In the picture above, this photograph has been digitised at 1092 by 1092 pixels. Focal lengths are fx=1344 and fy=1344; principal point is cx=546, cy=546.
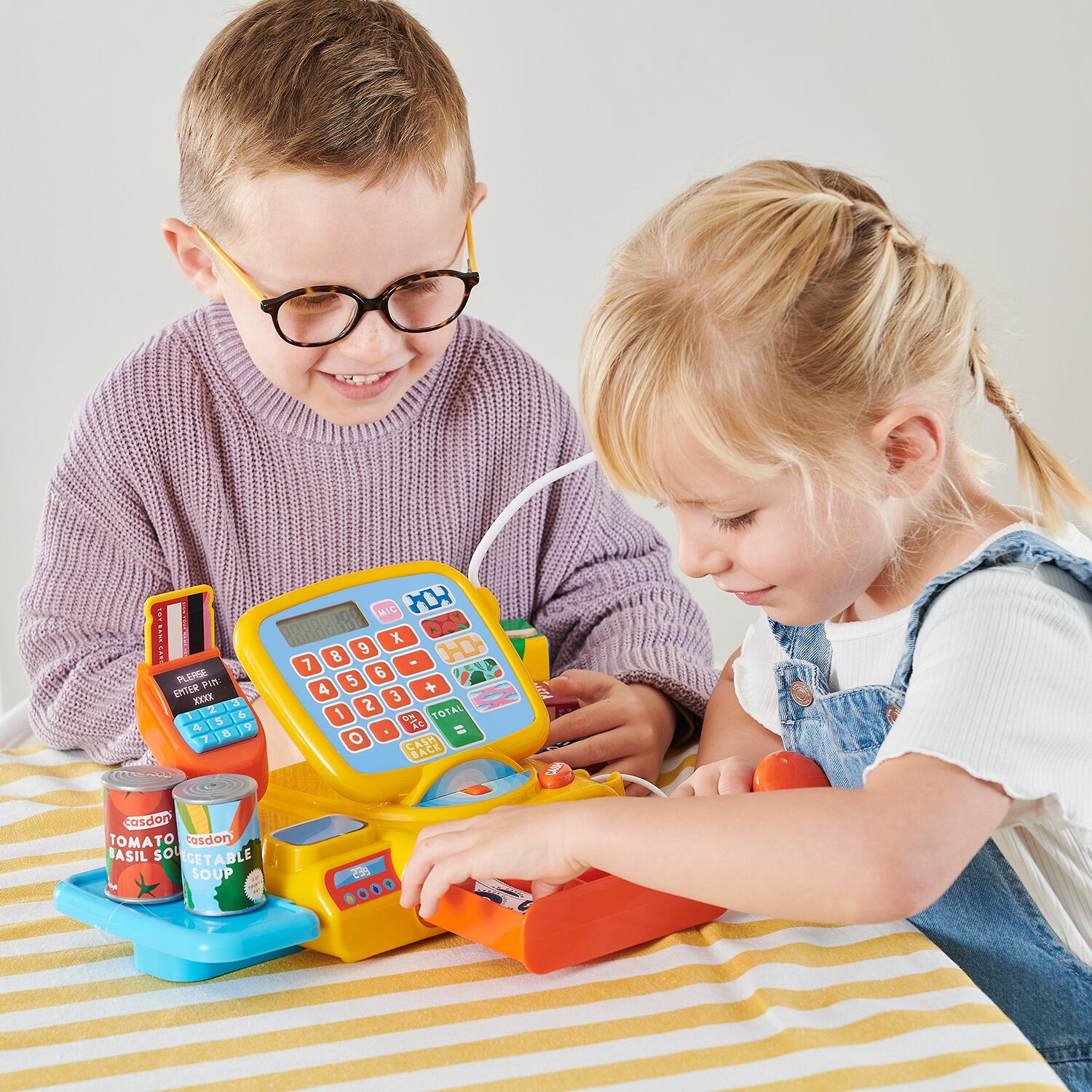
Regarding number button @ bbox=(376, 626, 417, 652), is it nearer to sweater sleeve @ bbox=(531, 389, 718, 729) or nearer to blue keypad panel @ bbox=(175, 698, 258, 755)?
blue keypad panel @ bbox=(175, 698, 258, 755)

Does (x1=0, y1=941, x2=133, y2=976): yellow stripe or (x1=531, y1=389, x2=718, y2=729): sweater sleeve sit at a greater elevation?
(x1=531, y1=389, x2=718, y2=729): sweater sleeve

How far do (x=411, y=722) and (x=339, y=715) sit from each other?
0.15ft

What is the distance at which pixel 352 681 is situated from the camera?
85 centimetres

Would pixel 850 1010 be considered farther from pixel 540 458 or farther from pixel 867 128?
pixel 867 128

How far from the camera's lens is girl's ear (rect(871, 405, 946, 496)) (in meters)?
0.79

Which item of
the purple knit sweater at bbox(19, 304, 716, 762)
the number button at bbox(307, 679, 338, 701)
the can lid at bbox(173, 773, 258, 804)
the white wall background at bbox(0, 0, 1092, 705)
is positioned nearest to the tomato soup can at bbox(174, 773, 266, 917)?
the can lid at bbox(173, 773, 258, 804)

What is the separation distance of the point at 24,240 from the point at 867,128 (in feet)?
4.26

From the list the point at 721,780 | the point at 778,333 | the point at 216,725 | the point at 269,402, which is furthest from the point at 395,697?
the point at 269,402

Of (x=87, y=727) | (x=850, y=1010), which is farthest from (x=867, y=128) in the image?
(x=850, y=1010)

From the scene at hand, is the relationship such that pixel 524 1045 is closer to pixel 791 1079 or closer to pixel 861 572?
pixel 791 1079

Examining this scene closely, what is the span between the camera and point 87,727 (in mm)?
1054

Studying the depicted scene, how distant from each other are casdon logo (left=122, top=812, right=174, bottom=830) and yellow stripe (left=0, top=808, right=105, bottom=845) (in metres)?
0.22

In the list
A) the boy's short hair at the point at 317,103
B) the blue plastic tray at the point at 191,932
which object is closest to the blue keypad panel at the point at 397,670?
the blue plastic tray at the point at 191,932

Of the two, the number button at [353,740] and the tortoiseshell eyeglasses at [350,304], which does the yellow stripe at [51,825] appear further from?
the tortoiseshell eyeglasses at [350,304]
